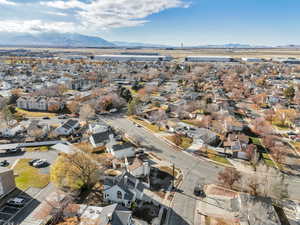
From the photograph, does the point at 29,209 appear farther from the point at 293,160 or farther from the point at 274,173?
the point at 293,160

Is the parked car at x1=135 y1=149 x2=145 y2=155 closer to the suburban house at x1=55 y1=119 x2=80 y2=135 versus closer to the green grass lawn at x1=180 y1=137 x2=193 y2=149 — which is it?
the green grass lawn at x1=180 y1=137 x2=193 y2=149

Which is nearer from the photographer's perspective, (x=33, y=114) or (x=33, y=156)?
(x=33, y=156)

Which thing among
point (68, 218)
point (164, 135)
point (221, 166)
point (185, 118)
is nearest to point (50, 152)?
point (68, 218)

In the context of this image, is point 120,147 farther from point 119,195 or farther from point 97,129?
point 119,195

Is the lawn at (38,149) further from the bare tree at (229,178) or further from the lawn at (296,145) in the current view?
the lawn at (296,145)

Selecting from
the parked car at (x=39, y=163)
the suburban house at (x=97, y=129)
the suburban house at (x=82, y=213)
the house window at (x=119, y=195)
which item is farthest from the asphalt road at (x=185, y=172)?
the parked car at (x=39, y=163)

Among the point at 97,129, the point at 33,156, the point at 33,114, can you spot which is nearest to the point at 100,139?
the point at 97,129

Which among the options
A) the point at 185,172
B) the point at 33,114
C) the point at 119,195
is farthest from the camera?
the point at 33,114
